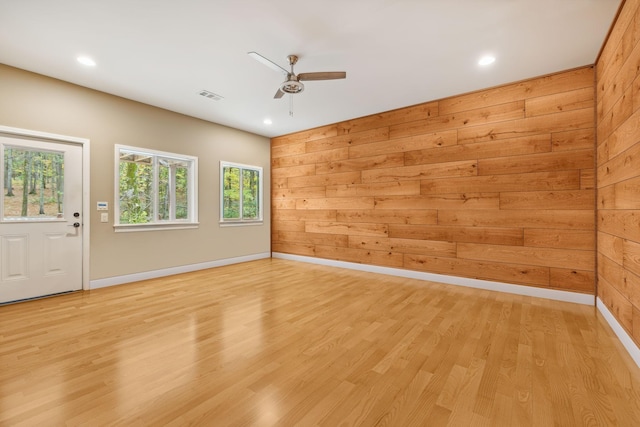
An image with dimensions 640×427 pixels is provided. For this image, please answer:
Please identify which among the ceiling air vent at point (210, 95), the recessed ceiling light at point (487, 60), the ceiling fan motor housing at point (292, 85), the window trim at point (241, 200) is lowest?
the window trim at point (241, 200)

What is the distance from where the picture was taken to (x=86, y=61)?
341 cm

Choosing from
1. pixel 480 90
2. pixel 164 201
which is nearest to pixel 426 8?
pixel 480 90

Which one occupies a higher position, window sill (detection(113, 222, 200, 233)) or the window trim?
the window trim

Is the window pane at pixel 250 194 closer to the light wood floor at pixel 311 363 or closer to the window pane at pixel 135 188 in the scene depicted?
the window pane at pixel 135 188

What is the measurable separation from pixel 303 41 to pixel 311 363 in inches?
123

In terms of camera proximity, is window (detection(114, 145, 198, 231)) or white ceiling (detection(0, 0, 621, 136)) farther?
window (detection(114, 145, 198, 231))

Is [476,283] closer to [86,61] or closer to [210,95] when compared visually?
[210,95]

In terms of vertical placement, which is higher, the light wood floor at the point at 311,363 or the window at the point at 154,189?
the window at the point at 154,189

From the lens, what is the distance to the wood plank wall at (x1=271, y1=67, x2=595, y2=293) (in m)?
3.61

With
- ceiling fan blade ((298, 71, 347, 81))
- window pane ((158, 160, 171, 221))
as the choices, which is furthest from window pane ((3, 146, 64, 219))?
ceiling fan blade ((298, 71, 347, 81))

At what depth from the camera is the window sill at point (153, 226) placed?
4.48 metres

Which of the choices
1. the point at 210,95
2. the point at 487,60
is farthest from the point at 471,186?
the point at 210,95

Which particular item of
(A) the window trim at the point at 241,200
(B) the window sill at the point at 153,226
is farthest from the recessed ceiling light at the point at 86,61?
(A) the window trim at the point at 241,200

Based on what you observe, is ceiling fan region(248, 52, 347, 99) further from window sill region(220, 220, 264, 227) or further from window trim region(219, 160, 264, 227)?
window sill region(220, 220, 264, 227)
